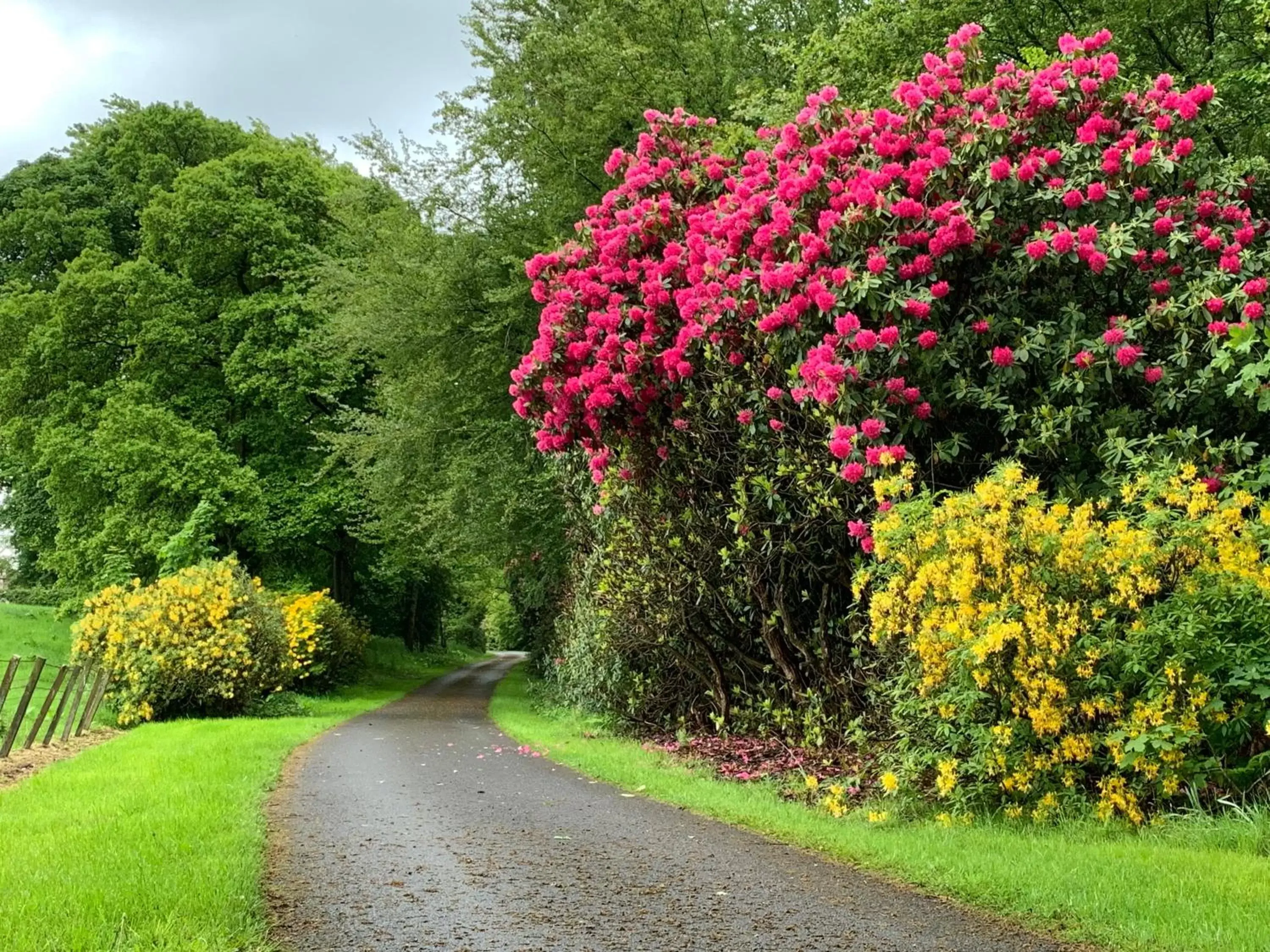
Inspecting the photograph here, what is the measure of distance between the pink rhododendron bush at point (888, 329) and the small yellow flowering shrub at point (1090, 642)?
2.39 ft

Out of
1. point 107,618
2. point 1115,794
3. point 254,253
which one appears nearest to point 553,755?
point 1115,794

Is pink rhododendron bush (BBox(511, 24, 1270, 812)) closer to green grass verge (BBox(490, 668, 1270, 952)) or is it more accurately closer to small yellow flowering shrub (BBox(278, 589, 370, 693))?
green grass verge (BBox(490, 668, 1270, 952))

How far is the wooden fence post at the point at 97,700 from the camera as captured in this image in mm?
14469

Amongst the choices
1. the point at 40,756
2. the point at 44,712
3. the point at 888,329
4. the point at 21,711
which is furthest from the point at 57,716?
the point at 888,329

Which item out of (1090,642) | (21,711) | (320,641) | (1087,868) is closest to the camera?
(1087,868)

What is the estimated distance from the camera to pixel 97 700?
14609 millimetres

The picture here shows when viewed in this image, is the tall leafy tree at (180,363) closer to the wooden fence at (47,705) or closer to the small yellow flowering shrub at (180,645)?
the wooden fence at (47,705)

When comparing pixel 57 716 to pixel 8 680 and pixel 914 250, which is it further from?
pixel 914 250

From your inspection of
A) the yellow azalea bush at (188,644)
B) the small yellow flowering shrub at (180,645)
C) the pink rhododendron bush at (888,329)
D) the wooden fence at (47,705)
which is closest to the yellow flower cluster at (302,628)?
the yellow azalea bush at (188,644)

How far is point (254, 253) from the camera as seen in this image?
83.4ft

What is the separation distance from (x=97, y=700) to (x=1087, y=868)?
1452 centimetres

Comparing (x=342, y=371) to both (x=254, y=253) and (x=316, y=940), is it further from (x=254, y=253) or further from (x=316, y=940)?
(x=316, y=940)

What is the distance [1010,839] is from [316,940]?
3761mm

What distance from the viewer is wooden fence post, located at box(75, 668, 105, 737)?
46.8 ft
